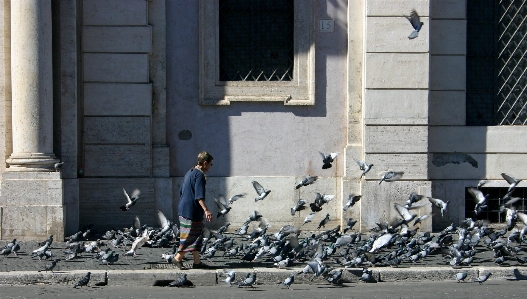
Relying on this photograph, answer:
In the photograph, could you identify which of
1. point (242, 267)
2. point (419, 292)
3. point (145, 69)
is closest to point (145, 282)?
point (242, 267)

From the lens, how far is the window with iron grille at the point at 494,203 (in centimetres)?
1372

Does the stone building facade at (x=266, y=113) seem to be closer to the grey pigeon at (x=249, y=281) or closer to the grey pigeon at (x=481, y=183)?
the grey pigeon at (x=481, y=183)

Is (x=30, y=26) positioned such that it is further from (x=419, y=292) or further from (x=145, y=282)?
(x=419, y=292)

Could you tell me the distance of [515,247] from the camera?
11391 millimetres

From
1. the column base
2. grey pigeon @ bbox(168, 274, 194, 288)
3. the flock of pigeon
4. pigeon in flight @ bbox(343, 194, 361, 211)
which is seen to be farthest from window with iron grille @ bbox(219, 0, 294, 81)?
grey pigeon @ bbox(168, 274, 194, 288)

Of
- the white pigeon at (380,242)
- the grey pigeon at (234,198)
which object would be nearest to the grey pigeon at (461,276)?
the white pigeon at (380,242)

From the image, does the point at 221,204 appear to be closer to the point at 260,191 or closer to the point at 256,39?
the point at 260,191

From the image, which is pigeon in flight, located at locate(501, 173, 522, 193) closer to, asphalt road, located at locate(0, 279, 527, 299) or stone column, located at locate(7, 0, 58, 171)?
asphalt road, located at locate(0, 279, 527, 299)

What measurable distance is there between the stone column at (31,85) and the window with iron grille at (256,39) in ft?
8.81

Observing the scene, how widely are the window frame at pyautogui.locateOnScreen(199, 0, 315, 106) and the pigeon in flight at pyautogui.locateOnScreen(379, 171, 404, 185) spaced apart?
5.33 feet

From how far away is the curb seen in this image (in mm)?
9844

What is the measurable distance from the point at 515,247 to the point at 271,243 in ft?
10.5

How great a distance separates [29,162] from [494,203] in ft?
23.4

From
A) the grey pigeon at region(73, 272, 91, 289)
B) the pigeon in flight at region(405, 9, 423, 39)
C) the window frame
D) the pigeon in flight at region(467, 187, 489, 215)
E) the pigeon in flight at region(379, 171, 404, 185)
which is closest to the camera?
the grey pigeon at region(73, 272, 91, 289)
